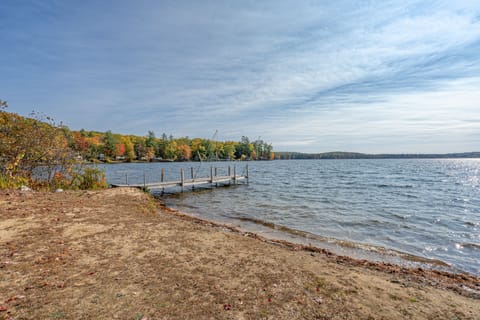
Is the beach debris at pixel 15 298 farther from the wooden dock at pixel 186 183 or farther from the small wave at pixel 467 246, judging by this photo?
the wooden dock at pixel 186 183

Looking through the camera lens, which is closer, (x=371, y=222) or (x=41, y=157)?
(x=371, y=222)

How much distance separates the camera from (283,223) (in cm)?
1189

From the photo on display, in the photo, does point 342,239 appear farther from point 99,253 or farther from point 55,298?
point 55,298

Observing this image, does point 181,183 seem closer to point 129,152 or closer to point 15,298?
point 15,298

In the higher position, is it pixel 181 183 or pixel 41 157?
pixel 41 157

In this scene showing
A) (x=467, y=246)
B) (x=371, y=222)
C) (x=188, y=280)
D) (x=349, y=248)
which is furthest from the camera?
(x=371, y=222)

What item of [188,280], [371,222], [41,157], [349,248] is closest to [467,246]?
[371,222]

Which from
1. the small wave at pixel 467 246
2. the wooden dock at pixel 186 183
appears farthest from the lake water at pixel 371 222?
the wooden dock at pixel 186 183

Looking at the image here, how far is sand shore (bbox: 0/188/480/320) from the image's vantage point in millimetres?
3574

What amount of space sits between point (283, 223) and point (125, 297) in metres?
9.12

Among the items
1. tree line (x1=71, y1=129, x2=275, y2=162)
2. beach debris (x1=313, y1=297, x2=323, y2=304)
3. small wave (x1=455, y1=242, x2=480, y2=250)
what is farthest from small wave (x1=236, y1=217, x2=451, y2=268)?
tree line (x1=71, y1=129, x2=275, y2=162)

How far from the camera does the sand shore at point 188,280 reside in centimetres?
357

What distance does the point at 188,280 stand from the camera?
14.8 ft

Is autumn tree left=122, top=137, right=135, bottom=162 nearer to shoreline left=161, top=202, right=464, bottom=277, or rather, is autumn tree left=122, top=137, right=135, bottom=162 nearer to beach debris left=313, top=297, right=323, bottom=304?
shoreline left=161, top=202, right=464, bottom=277
